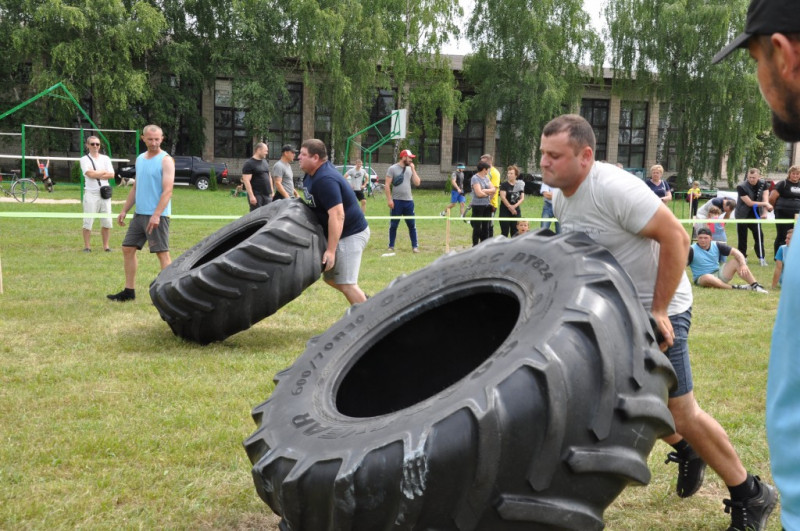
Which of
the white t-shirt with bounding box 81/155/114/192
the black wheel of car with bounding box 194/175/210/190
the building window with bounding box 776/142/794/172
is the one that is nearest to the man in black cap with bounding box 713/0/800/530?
the white t-shirt with bounding box 81/155/114/192

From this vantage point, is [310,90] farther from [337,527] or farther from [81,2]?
[337,527]

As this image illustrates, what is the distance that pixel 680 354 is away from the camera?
11.3 ft

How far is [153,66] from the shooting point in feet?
128

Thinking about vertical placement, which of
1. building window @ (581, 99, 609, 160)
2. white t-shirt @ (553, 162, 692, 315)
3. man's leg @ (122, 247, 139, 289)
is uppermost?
building window @ (581, 99, 609, 160)

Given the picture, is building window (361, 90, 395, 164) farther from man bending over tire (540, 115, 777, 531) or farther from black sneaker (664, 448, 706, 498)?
man bending over tire (540, 115, 777, 531)

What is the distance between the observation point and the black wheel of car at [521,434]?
240 centimetres

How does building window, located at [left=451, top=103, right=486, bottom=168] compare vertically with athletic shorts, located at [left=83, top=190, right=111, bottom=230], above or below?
above

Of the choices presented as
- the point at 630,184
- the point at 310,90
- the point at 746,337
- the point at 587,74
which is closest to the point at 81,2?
the point at 310,90

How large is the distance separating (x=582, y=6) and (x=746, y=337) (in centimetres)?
3640

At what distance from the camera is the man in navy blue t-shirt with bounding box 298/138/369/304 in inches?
255

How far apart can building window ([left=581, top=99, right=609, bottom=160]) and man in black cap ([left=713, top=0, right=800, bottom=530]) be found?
50247 millimetres

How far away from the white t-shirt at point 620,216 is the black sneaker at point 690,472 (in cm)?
83

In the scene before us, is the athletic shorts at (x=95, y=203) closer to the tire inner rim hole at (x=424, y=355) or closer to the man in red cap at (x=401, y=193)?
the man in red cap at (x=401, y=193)

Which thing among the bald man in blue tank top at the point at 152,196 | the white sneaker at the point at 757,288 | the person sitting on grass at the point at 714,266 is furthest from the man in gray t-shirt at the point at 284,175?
the white sneaker at the point at 757,288
